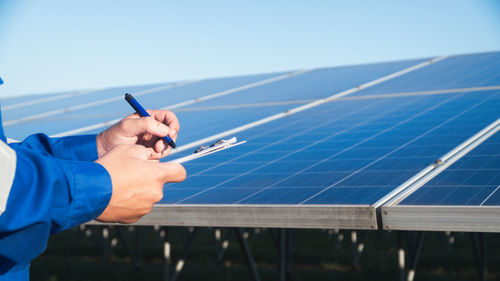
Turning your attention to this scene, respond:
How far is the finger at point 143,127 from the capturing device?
9.21ft

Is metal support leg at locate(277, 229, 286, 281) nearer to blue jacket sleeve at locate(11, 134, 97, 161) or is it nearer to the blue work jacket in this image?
blue jacket sleeve at locate(11, 134, 97, 161)

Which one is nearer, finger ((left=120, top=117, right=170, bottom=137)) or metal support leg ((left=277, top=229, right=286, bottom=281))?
finger ((left=120, top=117, right=170, bottom=137))

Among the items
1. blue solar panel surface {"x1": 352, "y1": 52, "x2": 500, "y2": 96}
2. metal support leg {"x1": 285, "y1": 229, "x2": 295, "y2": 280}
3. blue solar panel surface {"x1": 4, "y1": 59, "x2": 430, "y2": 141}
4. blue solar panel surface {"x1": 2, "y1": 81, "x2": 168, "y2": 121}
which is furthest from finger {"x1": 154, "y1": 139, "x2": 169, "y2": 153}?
blue solar panel surface {"x1": 2, "y1": 81, "x2": 168, "y2": 121}

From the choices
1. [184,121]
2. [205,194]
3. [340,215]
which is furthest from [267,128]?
[340,215]

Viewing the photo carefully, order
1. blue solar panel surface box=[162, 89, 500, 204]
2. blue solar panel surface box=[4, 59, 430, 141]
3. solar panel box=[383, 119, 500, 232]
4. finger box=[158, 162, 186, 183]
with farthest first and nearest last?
blue solar panel surface box=[4, 59, 430, 141] → blue solar panel surface box=[162, 89, 500, 204] → solar panel box=[383, 119, 500, 232] → finger box=[158, 162, 186, 183]

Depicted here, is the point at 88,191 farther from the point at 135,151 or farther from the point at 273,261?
the point at 273,261

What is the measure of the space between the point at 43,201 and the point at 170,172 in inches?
21.1

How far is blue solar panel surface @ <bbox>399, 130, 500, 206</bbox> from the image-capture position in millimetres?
4820

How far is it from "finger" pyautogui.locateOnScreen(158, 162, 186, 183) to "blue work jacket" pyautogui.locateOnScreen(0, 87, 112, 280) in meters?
0.22

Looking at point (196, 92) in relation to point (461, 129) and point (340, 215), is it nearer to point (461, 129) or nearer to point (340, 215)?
point (461, 129)

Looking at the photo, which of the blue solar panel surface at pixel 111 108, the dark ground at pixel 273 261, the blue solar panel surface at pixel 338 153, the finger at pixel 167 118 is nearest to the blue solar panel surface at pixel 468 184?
the blue solar panel surface at pixel 338 153

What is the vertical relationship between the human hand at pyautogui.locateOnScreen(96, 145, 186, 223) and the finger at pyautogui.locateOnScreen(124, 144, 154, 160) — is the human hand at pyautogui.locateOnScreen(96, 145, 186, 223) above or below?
below

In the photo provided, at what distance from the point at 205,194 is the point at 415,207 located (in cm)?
209

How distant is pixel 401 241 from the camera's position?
8180 millimetres
